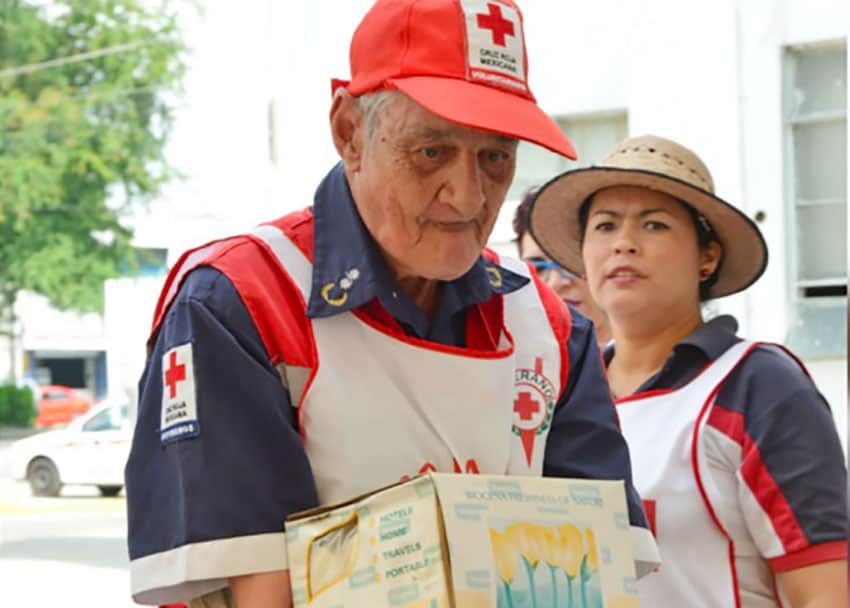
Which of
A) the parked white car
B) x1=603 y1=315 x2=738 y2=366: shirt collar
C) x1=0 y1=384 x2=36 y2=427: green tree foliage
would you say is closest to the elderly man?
x1=603 y1=315 x2=738 y2=366: shirt collar

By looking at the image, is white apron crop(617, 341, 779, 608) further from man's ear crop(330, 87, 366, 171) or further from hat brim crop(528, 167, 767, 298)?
man's ear crop(330, 87, 366, 171)

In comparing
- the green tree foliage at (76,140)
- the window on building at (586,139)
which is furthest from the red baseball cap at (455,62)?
the green tree foliage at (76,140)

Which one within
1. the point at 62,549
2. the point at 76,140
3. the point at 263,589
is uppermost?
the point at 76,140

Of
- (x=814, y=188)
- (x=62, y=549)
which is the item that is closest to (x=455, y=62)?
(x=814, y=188)

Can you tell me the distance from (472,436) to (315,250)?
0.28 metres

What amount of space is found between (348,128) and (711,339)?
975 mm

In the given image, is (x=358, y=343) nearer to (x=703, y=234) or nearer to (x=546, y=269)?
(x=703, y=234)

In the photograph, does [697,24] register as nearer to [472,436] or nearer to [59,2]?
[472,436]

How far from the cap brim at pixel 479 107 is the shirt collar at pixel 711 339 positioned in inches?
34.8

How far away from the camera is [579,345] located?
68.7 inches

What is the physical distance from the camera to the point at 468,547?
1341 millimetres

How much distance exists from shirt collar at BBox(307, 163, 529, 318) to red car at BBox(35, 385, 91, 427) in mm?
17893

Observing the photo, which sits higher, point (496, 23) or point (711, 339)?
point (496, 23)

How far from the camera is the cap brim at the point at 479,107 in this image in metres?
1.45
